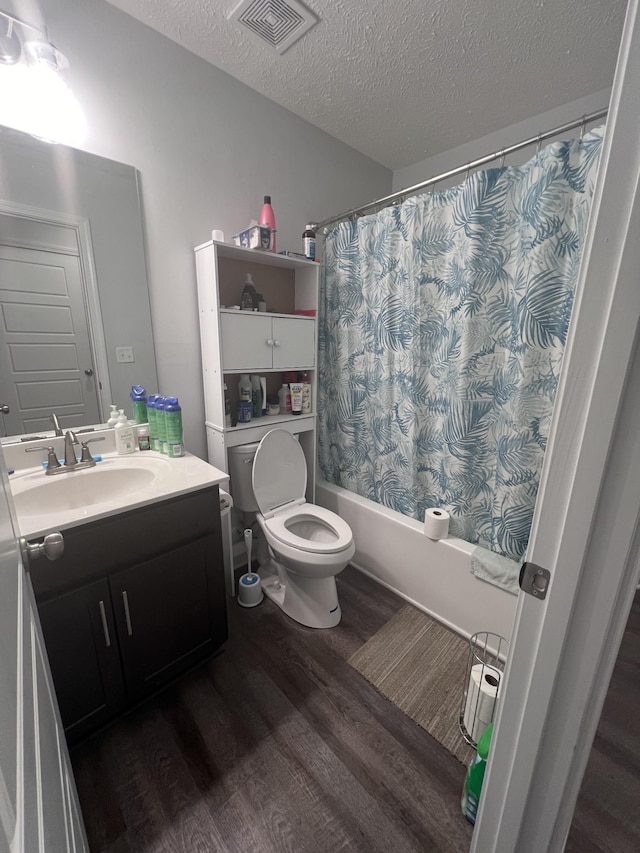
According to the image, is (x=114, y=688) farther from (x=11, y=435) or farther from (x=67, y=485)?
(x=11, y=435)

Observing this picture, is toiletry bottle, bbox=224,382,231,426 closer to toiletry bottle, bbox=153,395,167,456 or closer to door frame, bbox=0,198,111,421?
toiletry bottle, bbox=153,395,167,456

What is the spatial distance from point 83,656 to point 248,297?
1547mm

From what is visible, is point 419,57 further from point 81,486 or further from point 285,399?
point 81,486

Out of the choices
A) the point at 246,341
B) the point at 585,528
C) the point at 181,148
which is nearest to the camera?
the point at 585,528

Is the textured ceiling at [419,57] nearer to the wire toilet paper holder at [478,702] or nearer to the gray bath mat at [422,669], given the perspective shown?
the wire toilet paper holder at [478,702]

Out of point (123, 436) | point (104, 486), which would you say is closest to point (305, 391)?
point (123, 436)

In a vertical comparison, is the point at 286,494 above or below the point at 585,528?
below

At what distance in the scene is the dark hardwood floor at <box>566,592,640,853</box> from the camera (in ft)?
Answer: 3.12

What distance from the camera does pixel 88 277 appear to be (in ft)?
4.55

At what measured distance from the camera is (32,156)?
1.22m

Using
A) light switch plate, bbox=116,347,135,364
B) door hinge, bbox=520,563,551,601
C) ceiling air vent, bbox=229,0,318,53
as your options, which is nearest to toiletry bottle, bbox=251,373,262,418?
light switch plate, bbox=116,347,135,364

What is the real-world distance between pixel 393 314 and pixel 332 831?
1.89m

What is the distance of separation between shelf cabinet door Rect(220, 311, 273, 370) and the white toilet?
36 cm

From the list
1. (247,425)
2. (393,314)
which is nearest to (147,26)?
(393,314)
